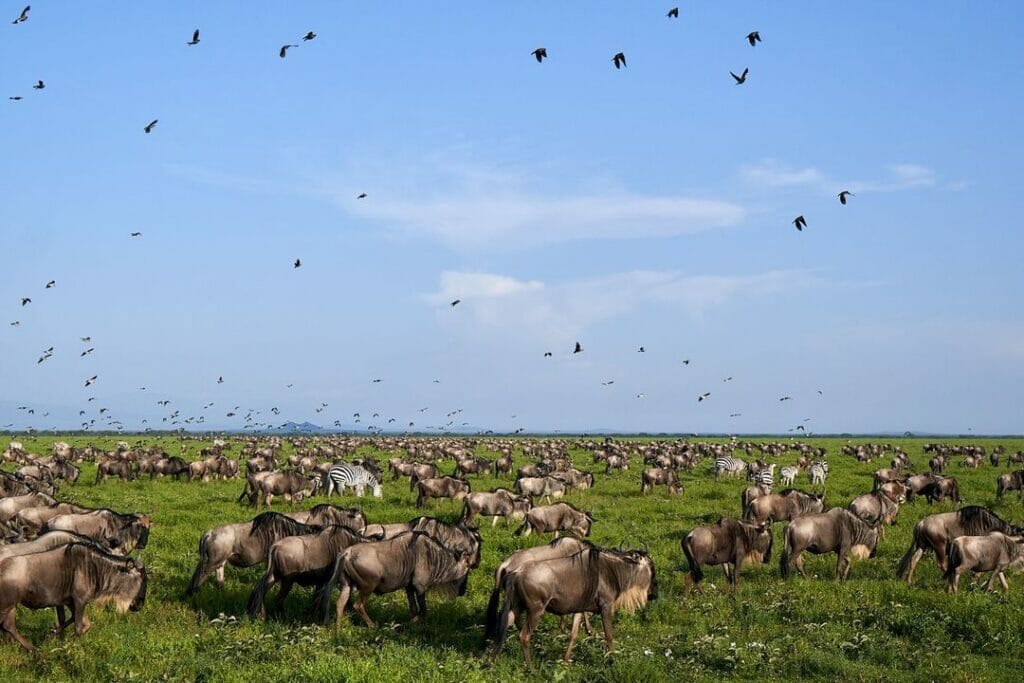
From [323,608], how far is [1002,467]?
176ft

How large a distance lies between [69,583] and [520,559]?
6.36 m

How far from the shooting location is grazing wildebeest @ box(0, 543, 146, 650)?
409 inches

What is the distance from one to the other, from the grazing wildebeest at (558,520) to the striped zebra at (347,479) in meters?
14.2

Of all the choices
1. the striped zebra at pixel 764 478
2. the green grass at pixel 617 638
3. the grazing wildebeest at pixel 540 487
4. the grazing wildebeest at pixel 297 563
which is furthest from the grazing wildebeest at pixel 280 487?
the striped zebra at pixel 764 478

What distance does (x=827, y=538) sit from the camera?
16.5 metres

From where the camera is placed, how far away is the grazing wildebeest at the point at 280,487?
27984 mm

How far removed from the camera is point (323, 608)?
12.3 m

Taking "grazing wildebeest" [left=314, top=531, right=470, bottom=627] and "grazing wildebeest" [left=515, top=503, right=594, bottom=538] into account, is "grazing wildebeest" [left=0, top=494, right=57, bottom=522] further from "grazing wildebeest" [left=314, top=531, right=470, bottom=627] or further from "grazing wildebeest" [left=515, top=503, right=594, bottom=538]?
"grazing wildebeest" [left=515, top=503, right=594, bottom=538]

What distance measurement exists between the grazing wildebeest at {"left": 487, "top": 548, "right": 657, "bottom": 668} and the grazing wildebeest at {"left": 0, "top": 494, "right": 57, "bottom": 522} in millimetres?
13161

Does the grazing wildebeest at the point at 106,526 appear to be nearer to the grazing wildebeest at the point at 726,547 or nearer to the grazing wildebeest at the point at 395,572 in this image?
the grazing wildebeest at the point at 395,572

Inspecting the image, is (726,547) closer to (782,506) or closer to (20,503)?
(782,506)

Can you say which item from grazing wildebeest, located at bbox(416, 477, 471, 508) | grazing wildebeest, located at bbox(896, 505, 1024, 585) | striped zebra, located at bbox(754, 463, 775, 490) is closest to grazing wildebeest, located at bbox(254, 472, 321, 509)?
grazing wildebeest, located at bbox(416, 477, 471, 508)

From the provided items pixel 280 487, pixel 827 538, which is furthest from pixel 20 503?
pixel 827 538

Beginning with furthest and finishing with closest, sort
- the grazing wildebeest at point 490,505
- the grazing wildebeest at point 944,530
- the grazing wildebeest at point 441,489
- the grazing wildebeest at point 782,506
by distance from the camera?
the grazing wildebeest at point 441,489, the grazing wildebeest at point 490,505, the grazing wildebeest at point 782,506, the grazing wildebeest at point 944,530
